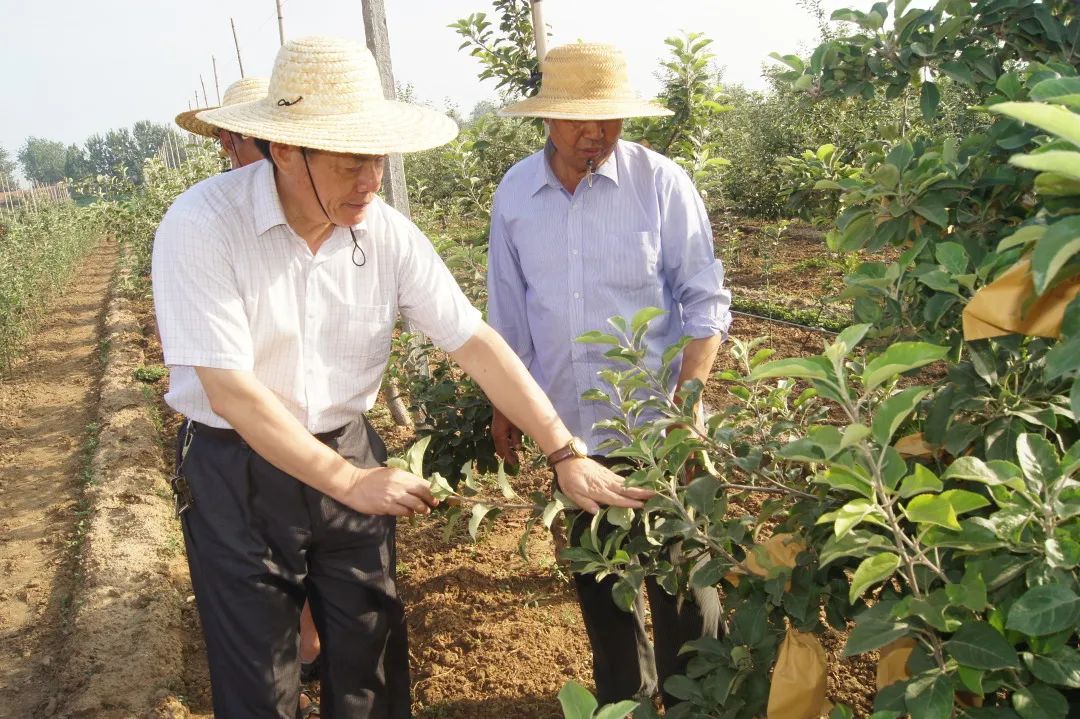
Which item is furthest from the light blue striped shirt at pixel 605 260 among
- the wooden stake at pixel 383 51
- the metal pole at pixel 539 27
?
the wooden stake at pixel 383 51

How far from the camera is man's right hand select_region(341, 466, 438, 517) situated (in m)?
1.93

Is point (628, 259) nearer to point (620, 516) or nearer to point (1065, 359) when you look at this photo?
point (620, 516)

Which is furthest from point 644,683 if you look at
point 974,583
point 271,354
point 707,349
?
point 974,583

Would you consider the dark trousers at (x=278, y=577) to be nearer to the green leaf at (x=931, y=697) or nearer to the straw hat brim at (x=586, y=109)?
the straw hat brim at (x=586, y=109)

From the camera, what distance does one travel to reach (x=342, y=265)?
207 cm

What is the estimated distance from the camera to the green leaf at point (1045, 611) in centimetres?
98

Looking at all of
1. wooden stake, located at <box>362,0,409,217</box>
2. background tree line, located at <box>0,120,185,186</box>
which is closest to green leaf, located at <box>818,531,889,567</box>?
wooden stake, located at <box>362,0,409,217</box>

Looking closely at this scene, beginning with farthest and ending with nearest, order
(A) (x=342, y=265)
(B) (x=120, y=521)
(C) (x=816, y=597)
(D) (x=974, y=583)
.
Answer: (B) (x=120, y=521) < (A) (x=342, y=265) < (C) (x=816, y=597) < (D) (x=974, y=583)

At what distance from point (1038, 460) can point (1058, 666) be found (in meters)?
0.24

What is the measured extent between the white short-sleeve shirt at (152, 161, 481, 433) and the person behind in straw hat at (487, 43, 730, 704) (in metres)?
0.40

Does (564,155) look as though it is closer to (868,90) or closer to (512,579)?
(868,90)

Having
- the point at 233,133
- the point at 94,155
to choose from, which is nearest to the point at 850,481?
the point at 233,133

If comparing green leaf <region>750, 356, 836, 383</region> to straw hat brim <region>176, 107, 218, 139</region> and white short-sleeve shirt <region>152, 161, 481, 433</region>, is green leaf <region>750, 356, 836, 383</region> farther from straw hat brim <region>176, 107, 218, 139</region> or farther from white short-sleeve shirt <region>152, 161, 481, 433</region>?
straw hat brim <region>176, 107, 218, 139</region>

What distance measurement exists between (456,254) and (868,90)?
2.80 metres
